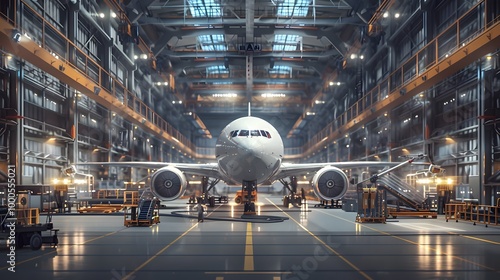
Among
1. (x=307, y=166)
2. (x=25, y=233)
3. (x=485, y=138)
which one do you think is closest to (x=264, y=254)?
(x=25, y=233)

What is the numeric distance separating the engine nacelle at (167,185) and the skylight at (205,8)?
1628 cm

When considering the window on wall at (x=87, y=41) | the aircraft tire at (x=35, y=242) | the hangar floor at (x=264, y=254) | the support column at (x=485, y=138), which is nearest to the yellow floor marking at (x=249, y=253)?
the hangar floor at (x=264, y=254)

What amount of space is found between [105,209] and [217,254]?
1827 cm

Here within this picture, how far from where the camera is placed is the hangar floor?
878 centimetres

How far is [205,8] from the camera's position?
123 feet

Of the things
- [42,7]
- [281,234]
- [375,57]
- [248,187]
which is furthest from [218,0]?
[281,234]

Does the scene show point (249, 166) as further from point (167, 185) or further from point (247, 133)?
point (167, 185)

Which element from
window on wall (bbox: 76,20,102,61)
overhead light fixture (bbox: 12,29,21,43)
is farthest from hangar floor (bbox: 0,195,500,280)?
window on wall (bbox: 76,20,102,61)

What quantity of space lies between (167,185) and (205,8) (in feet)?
58.1

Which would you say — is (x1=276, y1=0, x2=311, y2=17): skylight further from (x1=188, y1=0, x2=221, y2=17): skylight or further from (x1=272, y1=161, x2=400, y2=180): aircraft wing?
(x1=272, y1=161, x2=400, y2=180): aircraft wing

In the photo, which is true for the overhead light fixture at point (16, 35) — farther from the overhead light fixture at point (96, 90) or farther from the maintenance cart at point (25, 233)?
the overhead light fixture at point (96, 90)

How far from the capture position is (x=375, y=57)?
4562cm

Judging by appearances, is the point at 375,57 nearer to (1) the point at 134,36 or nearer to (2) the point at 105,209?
(1) the point at 134,36

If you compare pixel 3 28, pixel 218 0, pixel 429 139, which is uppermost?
pixel 218 0
